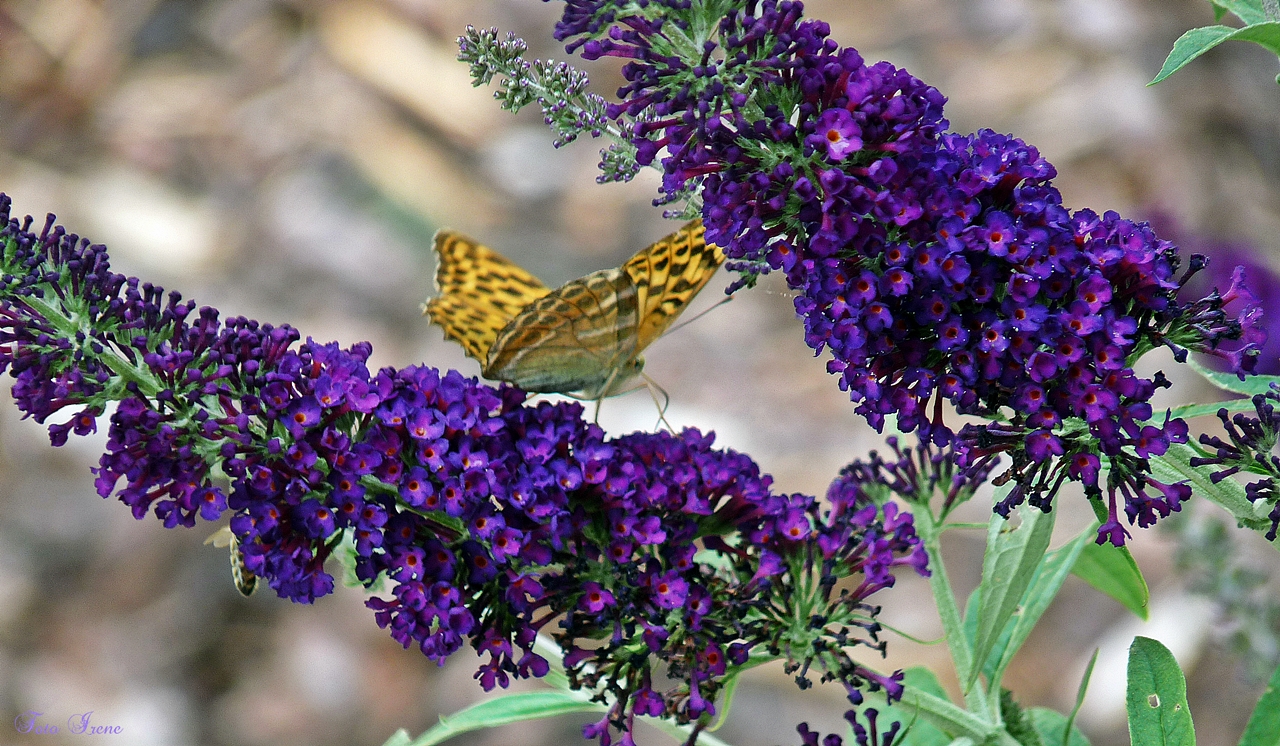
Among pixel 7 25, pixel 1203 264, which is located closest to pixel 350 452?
pixel 1203 264

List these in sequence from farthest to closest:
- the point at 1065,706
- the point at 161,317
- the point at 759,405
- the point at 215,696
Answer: the point at 759,405 → the point at 215,696 → the point at 1065,706 → the point at 161,317

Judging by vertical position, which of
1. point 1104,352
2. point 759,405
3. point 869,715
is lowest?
point 869,715

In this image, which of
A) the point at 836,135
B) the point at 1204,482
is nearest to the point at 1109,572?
the point at 1204,482

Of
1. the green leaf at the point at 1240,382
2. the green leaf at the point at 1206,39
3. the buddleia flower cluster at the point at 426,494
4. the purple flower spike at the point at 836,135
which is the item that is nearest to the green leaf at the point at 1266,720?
the green leaf at the point at 1240,382

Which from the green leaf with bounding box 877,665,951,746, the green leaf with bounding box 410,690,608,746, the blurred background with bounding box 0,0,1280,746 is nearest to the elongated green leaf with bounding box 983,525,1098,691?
the green leaf with bounding box 877,665,951,746

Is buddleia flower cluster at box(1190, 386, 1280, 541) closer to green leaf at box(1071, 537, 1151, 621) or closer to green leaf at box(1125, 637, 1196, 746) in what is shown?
green leaf at box(1125, 637, 1196, 746)

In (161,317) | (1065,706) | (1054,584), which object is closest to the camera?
(161,317)

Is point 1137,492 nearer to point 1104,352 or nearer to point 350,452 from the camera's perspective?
point 1104,352
